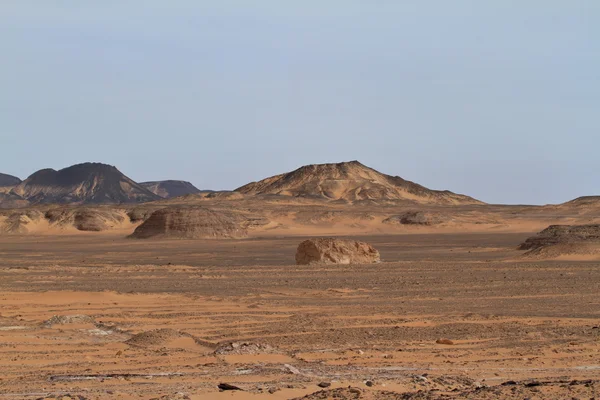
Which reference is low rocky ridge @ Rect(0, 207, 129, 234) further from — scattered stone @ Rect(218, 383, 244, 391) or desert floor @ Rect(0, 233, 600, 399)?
scattered stone @ Rect(218, 383, 244, 391)

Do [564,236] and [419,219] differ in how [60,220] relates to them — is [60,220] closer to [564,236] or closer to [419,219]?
[419,219]

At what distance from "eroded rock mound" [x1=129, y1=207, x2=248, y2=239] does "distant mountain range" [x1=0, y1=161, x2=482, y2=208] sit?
5222cm

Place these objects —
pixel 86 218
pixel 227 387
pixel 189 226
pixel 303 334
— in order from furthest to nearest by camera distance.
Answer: pixel 86 218 → pixel 189 226 → pixel 303 334 → pixel 227 387

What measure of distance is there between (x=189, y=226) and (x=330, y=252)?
1225 inches

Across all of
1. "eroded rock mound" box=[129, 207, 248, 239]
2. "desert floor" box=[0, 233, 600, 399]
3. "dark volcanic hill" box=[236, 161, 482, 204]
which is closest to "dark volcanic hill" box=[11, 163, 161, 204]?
"dark volcanic hill" box=[236, 161, 482, 204]

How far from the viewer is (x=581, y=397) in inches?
301

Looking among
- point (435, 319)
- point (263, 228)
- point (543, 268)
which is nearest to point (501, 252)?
point (543, 268)

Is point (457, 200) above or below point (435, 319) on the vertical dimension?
above

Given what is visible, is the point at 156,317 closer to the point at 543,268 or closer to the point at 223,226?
the point at 543,268

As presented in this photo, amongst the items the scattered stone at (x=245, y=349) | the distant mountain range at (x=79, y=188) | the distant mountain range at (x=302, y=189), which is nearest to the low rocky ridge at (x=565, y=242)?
the scattered stone at (x=245, y=349)

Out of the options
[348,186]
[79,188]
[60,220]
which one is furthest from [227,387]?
[79,188]

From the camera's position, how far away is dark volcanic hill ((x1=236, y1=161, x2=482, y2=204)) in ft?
403

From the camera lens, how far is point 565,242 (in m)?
35.7

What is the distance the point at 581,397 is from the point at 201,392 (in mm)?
3566
